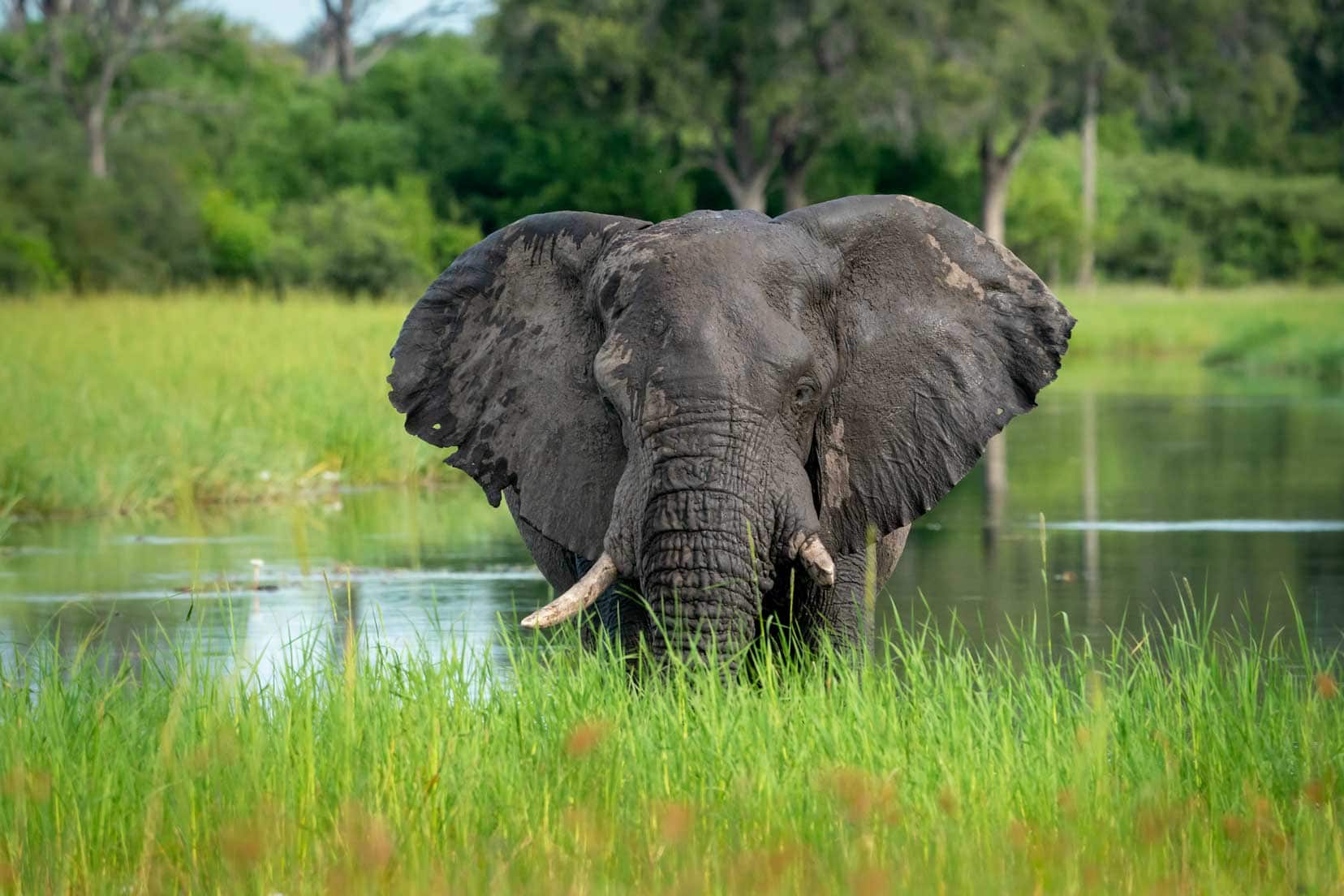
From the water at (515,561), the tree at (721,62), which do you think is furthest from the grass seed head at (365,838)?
the tree at (721,62)

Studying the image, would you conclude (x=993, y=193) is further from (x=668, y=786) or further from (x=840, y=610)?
(x=668, y=786)

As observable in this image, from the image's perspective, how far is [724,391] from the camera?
6184mm

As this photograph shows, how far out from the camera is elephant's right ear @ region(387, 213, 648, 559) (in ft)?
22.7

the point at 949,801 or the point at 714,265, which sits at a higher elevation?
the point at 714,265

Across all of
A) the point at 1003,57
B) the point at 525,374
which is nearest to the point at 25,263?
the point at 1003,57

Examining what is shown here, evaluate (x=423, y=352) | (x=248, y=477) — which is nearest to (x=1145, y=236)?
(x=248, y=477)

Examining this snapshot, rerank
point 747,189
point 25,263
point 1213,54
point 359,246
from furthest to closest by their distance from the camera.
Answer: point 1213,54
point 747,189
point 359,246
point 25,263

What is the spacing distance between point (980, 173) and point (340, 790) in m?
51.3

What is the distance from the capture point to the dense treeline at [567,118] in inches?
1716

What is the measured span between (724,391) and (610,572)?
603 millimetres

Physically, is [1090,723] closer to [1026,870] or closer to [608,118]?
[1026,870]

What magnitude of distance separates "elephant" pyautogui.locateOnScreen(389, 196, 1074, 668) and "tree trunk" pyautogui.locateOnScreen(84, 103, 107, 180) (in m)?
40.1

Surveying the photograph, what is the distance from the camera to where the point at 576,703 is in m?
5.96

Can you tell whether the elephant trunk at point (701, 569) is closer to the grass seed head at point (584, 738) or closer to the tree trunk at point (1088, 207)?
the grass seed head at point (584, 738)
